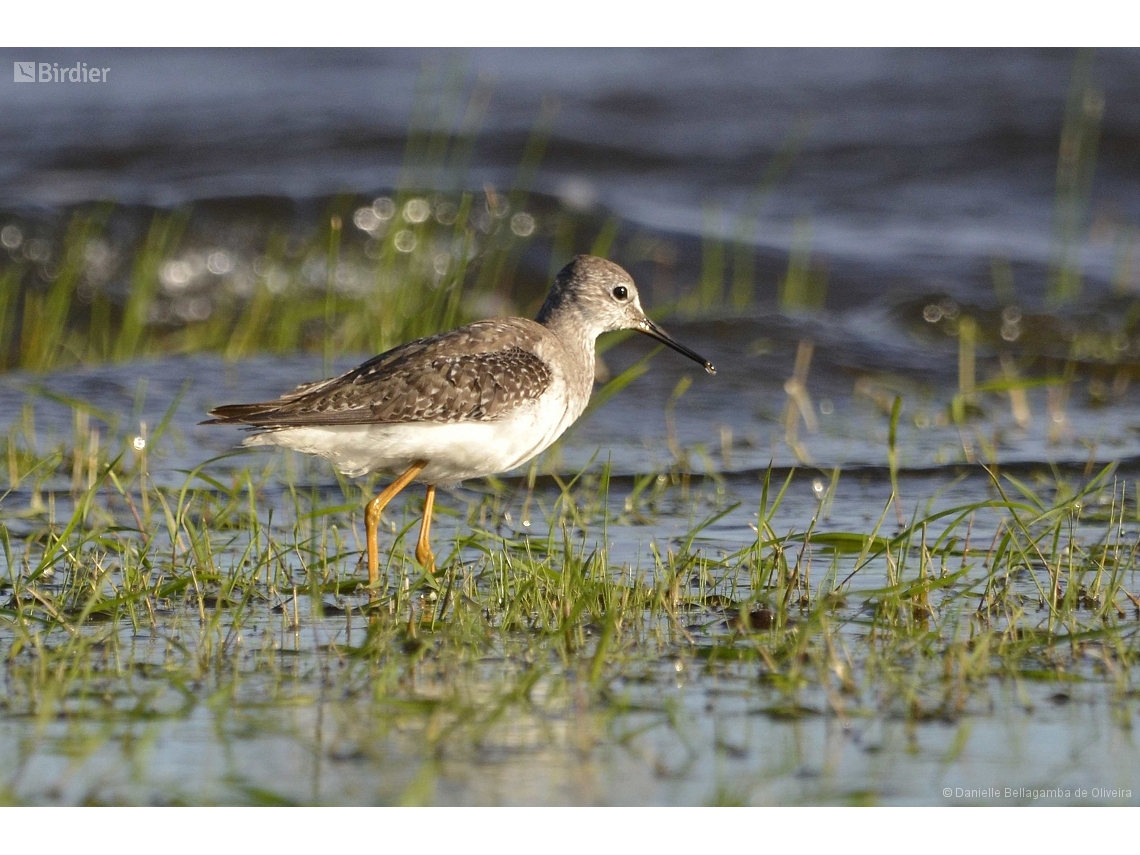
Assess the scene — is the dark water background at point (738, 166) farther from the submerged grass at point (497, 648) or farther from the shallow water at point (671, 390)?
the submerged grass at point (497, 648)

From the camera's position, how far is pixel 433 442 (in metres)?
6.10

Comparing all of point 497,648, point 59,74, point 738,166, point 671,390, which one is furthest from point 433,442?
point 59,74

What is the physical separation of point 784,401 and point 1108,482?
2522 mm

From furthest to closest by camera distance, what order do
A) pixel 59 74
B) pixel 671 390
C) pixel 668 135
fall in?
pixel 668 135
pixel 59 74
pixel 671 390

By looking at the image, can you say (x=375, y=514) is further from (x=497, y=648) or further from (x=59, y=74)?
(x=59, y=74)

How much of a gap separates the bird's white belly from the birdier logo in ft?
34.2

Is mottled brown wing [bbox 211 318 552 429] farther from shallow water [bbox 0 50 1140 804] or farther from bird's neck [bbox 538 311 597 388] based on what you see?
bird's neck [bbox 538 311 597 388]

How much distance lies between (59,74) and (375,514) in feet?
38.1

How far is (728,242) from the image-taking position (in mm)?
13758

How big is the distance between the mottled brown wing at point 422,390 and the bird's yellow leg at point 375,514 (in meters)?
Answer: 0.32

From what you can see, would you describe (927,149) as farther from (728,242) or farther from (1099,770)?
(1099,770)

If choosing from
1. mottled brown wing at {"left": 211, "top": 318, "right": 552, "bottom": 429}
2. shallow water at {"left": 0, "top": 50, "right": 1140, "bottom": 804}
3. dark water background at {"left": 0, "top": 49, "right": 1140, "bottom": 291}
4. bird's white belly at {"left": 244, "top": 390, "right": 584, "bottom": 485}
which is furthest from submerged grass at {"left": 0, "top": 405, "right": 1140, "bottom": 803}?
dark water background at {"left": 0, "top": 49, "right": 1140, "bottom": 291}

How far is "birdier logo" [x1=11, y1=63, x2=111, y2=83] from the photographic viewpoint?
15.2 meters

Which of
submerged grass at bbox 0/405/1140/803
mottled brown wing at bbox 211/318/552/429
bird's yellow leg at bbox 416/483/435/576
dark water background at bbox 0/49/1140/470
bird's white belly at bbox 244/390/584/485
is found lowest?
submerged grass at bbox 0/405/1140/803
